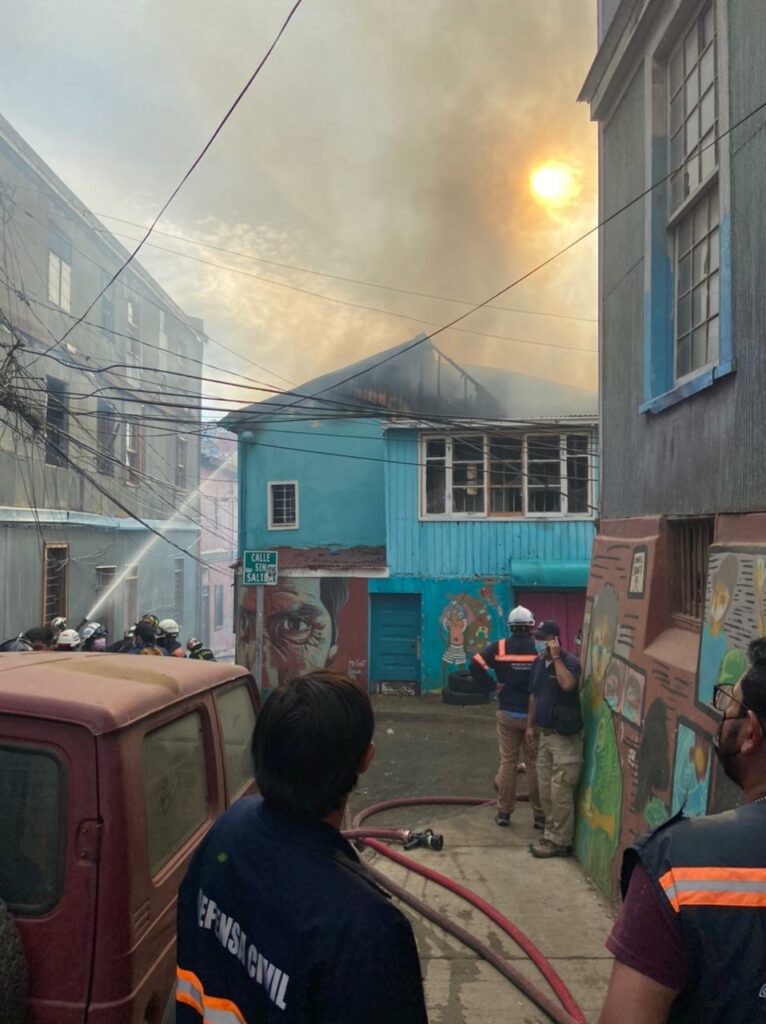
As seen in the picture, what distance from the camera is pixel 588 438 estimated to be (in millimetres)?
15016

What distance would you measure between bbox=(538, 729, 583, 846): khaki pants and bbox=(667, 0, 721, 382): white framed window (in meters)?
2.83

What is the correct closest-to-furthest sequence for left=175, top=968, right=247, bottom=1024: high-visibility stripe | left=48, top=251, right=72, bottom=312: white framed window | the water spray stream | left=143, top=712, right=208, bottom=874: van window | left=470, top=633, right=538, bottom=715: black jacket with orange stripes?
1. left=175, top=968, right=247, bottom=1024: high-visibility stripe
2. left=143, top=712, right=208, bottom=874: van window
3. left=470, top=633, right=538, bottom=715: black jacket with orange stripes
4. left=48, top=251, right=72, bottom=312: white framed window
5. the water spray stream

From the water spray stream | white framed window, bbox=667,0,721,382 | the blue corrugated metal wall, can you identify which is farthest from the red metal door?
white framed window, bbox=667,0,721,382

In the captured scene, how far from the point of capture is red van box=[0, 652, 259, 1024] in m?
1.82

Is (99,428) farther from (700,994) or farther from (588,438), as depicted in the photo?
(700,994)

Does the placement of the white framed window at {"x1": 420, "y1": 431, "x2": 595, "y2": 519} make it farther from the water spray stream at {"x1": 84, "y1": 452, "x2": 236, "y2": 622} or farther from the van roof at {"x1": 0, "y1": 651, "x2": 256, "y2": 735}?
the van roof at {"x1": 0, "y1": 651, "x2": 256, "y2": 735}

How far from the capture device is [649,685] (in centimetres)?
446

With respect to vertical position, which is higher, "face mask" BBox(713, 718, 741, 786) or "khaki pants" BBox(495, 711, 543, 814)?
"face mask" BBox(713, 718, 741, 786)

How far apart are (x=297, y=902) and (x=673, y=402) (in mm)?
4312

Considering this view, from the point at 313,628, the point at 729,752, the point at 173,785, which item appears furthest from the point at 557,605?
the point at 729,752

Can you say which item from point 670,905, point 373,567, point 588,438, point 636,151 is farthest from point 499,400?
point 670,905

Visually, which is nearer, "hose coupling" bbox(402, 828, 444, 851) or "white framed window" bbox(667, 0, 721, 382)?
"white framed window" bbox(667, 0, 721, 382)

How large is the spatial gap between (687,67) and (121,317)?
64.7 feet

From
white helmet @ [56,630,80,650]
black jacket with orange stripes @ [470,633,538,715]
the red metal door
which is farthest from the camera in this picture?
the red metal door
